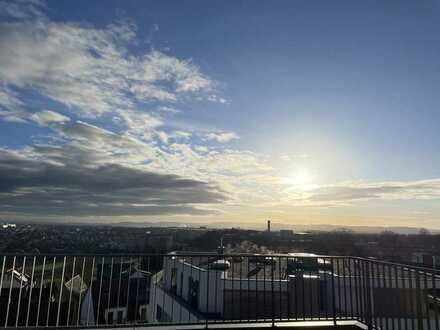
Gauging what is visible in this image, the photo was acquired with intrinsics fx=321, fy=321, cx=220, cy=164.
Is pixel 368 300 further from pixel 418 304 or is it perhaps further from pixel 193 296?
pixel 193 296

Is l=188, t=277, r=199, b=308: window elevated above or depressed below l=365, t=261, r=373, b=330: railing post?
below

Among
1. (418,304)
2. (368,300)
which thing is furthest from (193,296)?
(418,304)

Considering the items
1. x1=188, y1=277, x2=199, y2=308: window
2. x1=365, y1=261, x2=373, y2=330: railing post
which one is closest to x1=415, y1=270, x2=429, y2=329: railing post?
x1=365, y1=261, x2=373, y2=330: railing post

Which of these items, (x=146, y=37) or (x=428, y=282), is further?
(x=146, y=37)

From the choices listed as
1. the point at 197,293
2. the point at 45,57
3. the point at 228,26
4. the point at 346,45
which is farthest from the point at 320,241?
the point at 45,57

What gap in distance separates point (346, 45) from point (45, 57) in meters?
7.56

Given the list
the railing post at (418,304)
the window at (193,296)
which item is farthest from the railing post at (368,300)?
the window at (193,296)

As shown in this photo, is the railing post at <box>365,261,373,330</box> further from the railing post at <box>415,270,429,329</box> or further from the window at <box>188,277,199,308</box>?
the window at <box>188,277,199,308</box>

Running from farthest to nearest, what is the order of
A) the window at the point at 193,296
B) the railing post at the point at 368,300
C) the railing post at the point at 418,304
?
the window at the point at 193,296
the railing post at the point at 368,300
the railing post at the point at 418,304

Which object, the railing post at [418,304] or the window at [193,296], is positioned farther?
the window at [193,296]

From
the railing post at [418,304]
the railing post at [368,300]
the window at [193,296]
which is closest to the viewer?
the railing post at [418,304]

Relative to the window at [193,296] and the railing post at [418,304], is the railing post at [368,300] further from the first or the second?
the window at [193,296]

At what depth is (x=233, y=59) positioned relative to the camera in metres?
8.47

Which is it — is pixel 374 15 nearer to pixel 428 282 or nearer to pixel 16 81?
pixel 428 282
